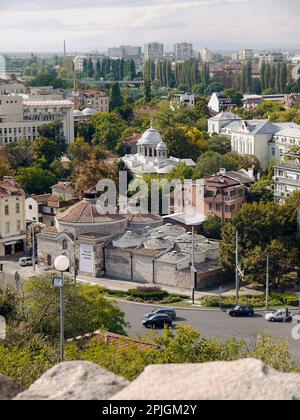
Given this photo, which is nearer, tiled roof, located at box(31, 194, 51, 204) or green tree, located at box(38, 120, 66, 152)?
tiled roof, located at box(31, 194, 51, 204)

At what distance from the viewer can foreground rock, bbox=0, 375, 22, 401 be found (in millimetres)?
3261

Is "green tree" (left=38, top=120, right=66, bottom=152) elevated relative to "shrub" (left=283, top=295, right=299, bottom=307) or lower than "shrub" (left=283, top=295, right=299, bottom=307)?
elevated

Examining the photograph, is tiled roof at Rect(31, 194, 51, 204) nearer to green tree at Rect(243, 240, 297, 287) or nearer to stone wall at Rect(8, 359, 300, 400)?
green tree at Rect(243, 240, 297, 287)

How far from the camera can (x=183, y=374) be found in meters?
2.95

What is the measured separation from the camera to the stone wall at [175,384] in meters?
2.72

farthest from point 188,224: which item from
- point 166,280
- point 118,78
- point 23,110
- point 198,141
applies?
point 118,78

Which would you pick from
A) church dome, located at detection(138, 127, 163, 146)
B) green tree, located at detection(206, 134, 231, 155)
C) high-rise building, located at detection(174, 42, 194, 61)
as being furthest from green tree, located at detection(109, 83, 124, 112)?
high-rise building, located at detection(174, 42, 194, 61)

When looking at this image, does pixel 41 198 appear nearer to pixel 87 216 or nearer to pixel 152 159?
pixel 87 216

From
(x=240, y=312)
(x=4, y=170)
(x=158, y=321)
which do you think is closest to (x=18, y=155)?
(x=4, y=170)

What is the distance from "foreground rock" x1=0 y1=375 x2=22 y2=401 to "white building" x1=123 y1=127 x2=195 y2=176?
2285cm

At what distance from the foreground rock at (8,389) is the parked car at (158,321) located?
11.1 meters

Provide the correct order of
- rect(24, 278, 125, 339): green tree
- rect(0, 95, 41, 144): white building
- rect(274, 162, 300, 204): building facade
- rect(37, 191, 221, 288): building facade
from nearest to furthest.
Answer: rect(24, 278, 125, 339): green tree < rect(37, 191, 221, 288): building facade < rect(274, 162, 300, 204): building facade < rect(0, 95, 41, 144): white building

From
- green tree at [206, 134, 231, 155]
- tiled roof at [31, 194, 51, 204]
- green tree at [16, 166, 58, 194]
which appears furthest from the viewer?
green tree at [206, 134, 231, 155]

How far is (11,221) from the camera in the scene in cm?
2095
